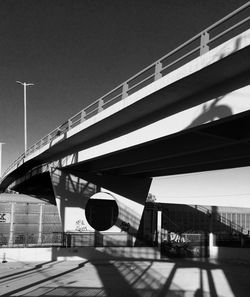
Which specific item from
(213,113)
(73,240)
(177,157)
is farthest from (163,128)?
(73,240)

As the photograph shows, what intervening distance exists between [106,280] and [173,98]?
28.7ft

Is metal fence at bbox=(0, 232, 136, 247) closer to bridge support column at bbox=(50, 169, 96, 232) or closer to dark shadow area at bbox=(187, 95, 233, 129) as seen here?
bridge support column at bbox=(50, 169, 96, 232)

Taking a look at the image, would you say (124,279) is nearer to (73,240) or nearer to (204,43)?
(73,240)

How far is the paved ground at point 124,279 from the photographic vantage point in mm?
15243

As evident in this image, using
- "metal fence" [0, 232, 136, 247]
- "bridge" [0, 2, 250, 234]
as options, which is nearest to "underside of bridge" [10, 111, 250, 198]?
"bridge" [0, 2, 250, 234]

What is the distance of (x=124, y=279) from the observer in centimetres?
1822

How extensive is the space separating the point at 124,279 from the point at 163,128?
23.8 feet

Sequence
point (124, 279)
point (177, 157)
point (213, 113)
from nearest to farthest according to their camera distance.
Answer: point (213, 113)
point (124, 279)
point (177, 157)

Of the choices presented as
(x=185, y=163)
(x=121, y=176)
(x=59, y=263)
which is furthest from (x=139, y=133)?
(x=121, y=176)

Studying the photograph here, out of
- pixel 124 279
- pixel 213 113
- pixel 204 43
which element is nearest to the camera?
pixel 204 43

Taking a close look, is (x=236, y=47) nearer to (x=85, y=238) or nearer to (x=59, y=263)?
(x=59, y=263)

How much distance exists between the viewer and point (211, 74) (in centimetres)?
1232

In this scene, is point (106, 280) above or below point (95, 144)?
Result: below

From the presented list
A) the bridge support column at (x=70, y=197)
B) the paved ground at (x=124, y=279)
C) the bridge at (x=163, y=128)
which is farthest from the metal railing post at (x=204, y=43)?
the bridge support column at (x=70, y=197)
